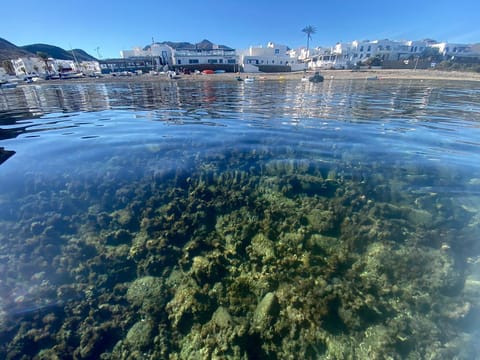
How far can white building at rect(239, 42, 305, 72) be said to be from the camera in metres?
95.3

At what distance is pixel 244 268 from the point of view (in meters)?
5.11

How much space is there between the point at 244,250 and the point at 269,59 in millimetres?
111971

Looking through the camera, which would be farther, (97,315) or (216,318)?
(97,315)

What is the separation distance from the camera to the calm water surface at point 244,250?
13.0 feet

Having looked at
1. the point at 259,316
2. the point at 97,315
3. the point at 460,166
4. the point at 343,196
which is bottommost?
the point at 97,315

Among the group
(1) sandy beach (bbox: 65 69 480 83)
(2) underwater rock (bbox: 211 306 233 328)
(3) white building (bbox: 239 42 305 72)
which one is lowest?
(2) underwater rock (bbox: 211 306 233 328)

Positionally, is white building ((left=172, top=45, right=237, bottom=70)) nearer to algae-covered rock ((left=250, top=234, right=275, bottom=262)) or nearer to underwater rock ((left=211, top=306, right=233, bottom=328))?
algae-covered rock ((left=250, top=234, right=275, bottom=262))

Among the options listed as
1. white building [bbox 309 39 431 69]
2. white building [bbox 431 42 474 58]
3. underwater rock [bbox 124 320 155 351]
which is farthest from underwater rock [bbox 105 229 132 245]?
white building [bbox 431 42 474 58]

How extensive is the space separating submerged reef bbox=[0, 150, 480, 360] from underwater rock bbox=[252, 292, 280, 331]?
0.08ft

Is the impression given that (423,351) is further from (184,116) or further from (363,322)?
(184,116)

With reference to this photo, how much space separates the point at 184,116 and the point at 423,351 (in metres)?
16.1

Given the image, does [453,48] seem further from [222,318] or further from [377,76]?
[222,318]

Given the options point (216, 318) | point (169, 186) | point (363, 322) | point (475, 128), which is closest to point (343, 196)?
point (363, 322)

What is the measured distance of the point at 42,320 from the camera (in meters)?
4.43
